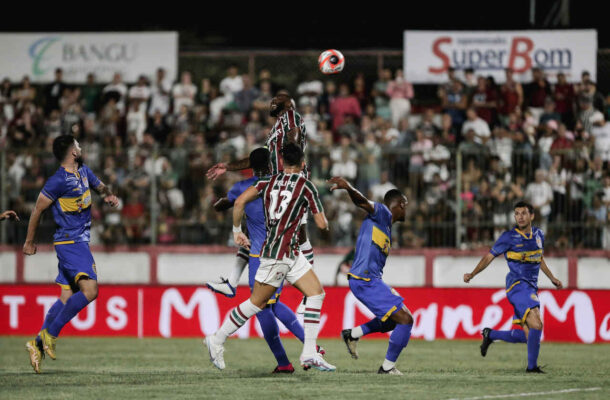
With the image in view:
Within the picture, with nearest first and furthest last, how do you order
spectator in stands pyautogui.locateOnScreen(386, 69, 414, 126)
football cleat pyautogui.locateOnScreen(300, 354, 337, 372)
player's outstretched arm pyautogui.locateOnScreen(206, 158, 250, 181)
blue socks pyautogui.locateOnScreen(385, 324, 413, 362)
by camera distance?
1. football cleat pyautogui.locateOnScreen(300, 354, 337, 372)
2. blue socks pyautogui.locateOnScreen(385, 324, 413, 362)
3. player's outstretched arm pyautogui.locateOnScreen(206, 158, 250, 181)
4. spectator in stands pyautogui.locateOnScreen(386, 69, 414, 126)

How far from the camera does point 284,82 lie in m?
21.6

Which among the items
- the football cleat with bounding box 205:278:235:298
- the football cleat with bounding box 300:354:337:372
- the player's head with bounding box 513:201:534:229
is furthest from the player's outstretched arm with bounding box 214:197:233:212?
the player's head with bounding box 513:201:534:229

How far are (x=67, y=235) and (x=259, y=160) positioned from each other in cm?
210

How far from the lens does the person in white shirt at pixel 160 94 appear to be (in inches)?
814

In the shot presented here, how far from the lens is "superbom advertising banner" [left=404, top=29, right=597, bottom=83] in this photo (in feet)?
68.1

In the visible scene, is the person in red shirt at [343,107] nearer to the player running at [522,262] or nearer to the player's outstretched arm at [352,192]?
the player running at [522,262]

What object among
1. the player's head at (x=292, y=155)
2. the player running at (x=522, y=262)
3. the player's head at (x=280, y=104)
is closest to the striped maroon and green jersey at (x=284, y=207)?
the player's head at (x=292, y=155)

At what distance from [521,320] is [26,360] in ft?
18.7

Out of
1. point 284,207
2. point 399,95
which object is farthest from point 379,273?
point 399,95

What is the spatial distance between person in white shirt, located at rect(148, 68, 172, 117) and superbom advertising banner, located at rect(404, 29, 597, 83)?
480cm

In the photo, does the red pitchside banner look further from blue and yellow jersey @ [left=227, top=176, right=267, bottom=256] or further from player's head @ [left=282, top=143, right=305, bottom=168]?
player's head @ [left=282, top=143, right=305, bottom=168]

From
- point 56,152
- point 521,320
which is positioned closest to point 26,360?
point 56,152

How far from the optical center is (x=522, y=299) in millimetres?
11414

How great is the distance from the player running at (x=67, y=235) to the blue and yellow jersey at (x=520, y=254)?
4302 millimetres
